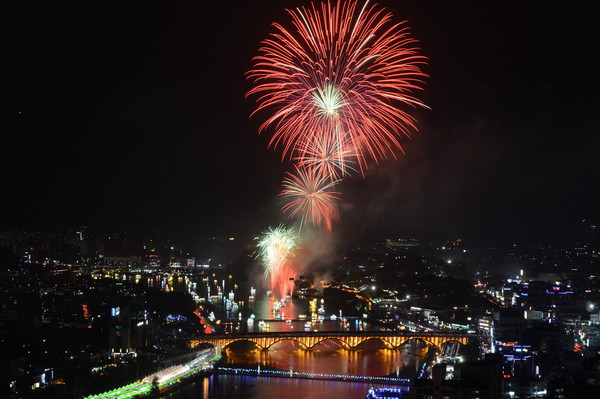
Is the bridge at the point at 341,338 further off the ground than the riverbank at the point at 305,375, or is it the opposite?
the bridge at the point at 341,338

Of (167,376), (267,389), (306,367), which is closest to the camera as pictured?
(267,389)

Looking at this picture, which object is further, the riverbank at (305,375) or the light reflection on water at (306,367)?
the riverbank at (305,375)

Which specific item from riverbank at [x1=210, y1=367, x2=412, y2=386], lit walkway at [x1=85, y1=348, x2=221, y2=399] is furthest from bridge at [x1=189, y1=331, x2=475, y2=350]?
riverbank at [x1=210, y1=367, x2=412, y2=386]

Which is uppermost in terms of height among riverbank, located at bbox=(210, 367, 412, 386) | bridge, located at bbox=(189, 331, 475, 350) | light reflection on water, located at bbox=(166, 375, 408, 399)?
bridge, located at bbox=(189, 331, 475, 350)

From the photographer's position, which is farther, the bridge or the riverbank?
the bridge

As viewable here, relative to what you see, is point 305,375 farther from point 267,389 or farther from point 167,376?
point 167,376

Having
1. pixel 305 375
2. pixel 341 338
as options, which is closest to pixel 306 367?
pixel 305 375

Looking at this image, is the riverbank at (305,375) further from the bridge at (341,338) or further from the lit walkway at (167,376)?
the bridge at (341,338)

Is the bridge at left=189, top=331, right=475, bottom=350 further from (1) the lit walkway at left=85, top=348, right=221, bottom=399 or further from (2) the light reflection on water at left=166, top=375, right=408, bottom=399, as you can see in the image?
(2) the light reflection on water at left=166, top=375, right=408, bottom=399

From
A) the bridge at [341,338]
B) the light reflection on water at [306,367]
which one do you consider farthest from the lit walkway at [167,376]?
the bridge at [341,338]
